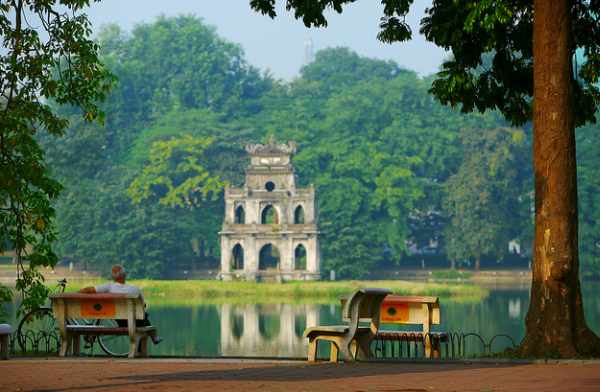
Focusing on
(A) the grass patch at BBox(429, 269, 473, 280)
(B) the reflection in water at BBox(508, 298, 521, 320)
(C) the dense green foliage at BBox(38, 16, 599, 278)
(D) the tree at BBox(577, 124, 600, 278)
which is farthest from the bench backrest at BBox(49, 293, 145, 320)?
(D) the tree at BBox(577, 124, 600, 278)

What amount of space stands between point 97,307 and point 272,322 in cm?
1924

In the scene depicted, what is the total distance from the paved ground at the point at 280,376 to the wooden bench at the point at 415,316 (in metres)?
0.95

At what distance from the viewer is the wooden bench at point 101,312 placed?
9.70 meters

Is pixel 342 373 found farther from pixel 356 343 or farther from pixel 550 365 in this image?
pixel 550 365

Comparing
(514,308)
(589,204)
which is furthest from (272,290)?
(589,204)

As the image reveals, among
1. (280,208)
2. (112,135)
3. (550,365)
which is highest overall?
(112,135)

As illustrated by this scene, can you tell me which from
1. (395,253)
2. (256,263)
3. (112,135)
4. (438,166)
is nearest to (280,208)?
(256,263)

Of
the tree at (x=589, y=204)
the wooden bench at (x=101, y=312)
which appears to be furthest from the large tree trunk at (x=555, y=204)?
the tree at (x=589, y=204)

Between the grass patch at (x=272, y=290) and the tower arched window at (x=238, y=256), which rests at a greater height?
the tower arched window at (x=238, y=256)

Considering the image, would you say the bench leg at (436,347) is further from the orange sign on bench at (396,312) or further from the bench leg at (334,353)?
the bench leg at (334,353)

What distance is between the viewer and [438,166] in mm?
59188

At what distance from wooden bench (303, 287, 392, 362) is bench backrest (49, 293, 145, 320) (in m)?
1.86

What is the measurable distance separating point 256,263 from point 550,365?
3896cm

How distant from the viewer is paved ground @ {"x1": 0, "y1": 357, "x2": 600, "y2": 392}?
23.5 feet
